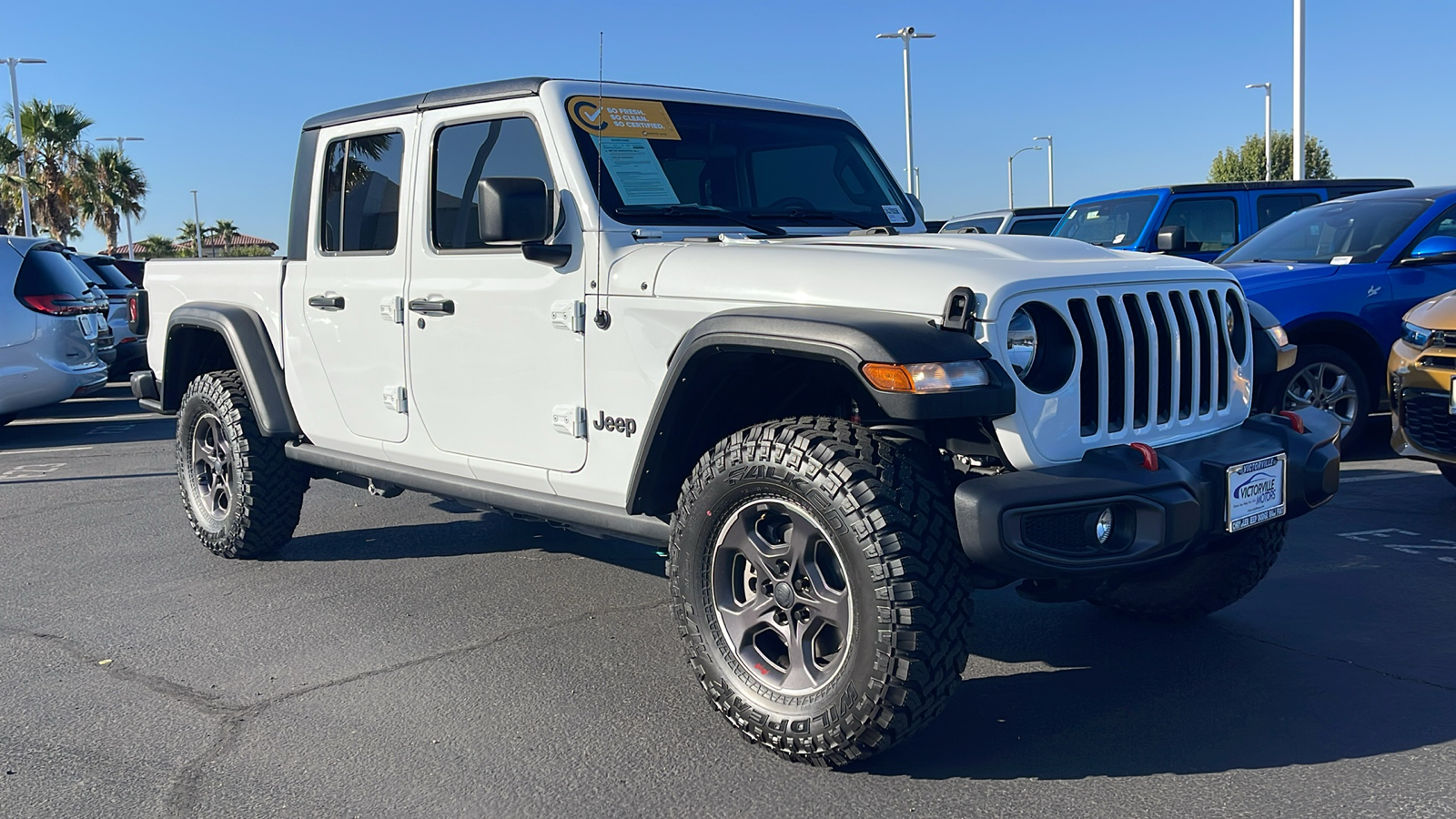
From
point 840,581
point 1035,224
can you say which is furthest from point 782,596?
point 1035,224

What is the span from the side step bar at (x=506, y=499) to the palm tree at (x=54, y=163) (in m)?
41.3

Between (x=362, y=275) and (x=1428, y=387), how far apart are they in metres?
4.88

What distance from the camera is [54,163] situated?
41.0 m

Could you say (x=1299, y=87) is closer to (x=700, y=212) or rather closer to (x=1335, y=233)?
(x=1335, y=233)

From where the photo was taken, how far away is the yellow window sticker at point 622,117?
4293mm

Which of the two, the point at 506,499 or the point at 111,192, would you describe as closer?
the point at 506,499

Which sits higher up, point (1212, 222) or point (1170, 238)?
point (1212, 222)

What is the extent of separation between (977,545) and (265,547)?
3.97m

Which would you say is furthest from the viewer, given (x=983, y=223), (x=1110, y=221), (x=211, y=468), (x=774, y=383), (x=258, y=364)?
(x=983, y=223)

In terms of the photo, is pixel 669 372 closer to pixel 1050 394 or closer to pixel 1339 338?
pixel 1050 394

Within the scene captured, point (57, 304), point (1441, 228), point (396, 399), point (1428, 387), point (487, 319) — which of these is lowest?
point (1428, 387)

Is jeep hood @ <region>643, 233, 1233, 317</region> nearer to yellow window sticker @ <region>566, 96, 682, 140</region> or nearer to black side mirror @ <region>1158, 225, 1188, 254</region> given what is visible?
yellow window sticker @ <region>566, 96, 682, 140</region>

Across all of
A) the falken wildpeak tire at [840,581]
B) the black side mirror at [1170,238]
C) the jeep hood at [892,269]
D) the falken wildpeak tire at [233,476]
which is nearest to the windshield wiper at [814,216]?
the jeep hood at [892,269]

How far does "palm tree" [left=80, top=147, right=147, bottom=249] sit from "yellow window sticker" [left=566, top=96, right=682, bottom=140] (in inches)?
1746
